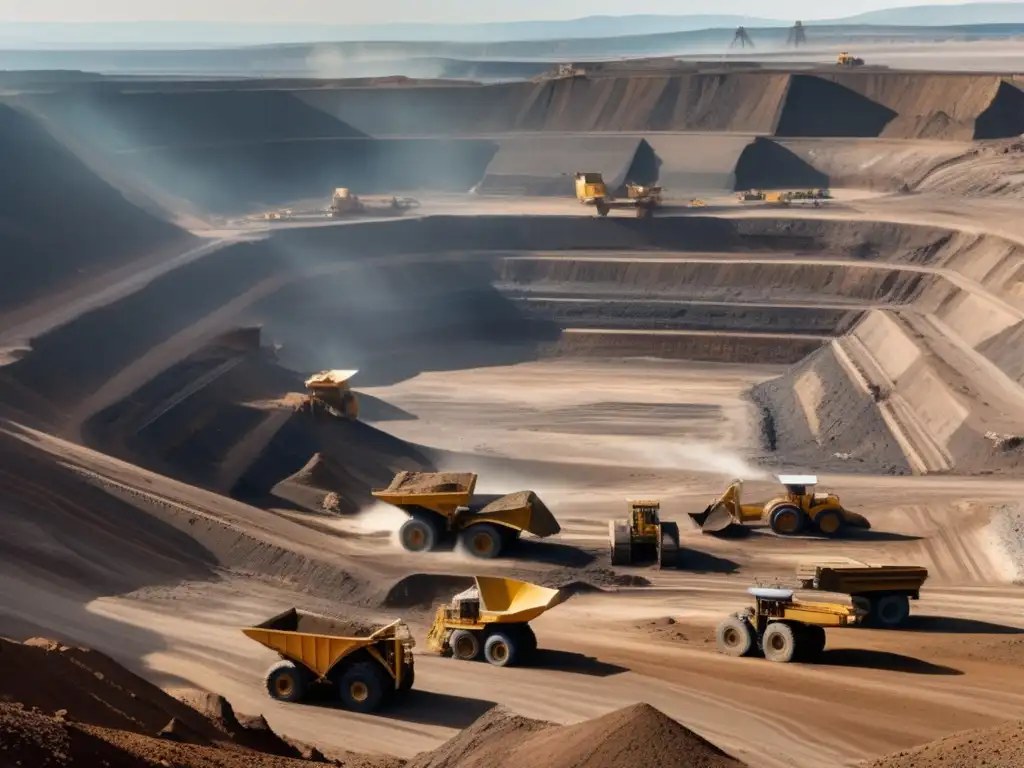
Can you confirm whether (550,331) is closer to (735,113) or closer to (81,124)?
(735,113)

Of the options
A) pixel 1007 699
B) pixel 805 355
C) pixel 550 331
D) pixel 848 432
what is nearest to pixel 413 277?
pixel 550 331

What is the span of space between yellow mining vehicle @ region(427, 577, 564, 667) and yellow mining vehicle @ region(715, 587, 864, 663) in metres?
2.71

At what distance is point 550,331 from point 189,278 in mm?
14424

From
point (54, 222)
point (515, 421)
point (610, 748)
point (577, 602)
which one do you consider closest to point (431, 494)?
point (577, 602)

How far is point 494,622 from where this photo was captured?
1870cm

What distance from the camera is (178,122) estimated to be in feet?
268

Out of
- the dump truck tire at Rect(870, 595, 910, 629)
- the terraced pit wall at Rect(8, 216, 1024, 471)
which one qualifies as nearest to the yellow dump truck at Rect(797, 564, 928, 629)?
the dump truck tire at Rect(870, 595, 910, 629)

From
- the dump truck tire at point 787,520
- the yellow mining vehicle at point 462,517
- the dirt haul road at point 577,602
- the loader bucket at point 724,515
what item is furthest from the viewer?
the loader bucket at point 724,515

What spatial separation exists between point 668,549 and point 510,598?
19.6 ft

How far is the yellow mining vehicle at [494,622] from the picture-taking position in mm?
18609

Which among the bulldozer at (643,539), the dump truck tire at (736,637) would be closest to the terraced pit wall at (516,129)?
the bulldozer at (643,539)

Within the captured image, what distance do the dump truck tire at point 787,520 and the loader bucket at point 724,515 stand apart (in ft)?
2.38

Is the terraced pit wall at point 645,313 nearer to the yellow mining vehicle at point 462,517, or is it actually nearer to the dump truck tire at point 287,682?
the yellow mining vehicle at point 462,517

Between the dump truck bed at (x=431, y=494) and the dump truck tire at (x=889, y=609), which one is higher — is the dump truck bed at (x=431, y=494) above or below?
above
